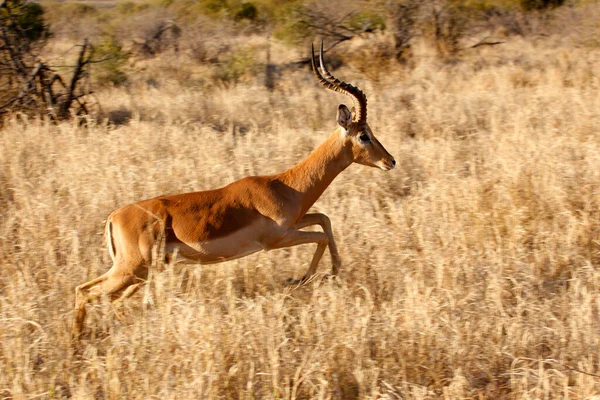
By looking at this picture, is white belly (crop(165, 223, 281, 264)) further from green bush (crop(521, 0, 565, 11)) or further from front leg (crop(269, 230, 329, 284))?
green bush (crop(521, 0, 565, 11))

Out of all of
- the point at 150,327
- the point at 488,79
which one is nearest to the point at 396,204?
the point at 150,327

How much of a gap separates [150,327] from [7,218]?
3.26 metres

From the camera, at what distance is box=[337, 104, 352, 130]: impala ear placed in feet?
18.7

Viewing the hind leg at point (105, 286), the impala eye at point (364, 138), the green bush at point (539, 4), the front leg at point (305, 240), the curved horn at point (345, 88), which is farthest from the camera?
the green bush at point (539, 4)

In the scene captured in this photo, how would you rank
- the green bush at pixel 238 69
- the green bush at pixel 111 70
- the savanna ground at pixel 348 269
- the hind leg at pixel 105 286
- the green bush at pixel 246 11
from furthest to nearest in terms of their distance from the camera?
the green bush at pixel 246 11, the green bush at pixel 238 69, the green bush at pixel 111 70, the hind leg at pixel 105 286, the savanna ground at pixel 348 269

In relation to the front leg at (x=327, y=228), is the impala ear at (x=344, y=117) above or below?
above

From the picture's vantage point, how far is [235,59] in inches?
668

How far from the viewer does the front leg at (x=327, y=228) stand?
555 centimetres

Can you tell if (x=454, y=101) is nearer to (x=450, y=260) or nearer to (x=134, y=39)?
(x=450, y=260)

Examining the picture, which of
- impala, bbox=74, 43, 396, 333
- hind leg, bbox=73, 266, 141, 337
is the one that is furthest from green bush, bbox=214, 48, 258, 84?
hind leg, bbox=73, 266, 141, 337

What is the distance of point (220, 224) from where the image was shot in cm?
525

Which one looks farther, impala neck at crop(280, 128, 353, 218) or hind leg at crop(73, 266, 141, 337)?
impala neck at crop(280, 128, 353, 218)

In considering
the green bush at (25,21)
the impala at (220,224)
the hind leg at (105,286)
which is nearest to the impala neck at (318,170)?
the impala at (220,224)

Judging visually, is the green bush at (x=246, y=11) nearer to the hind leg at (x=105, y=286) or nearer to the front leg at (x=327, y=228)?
the front leg at (x=327, y=228)
